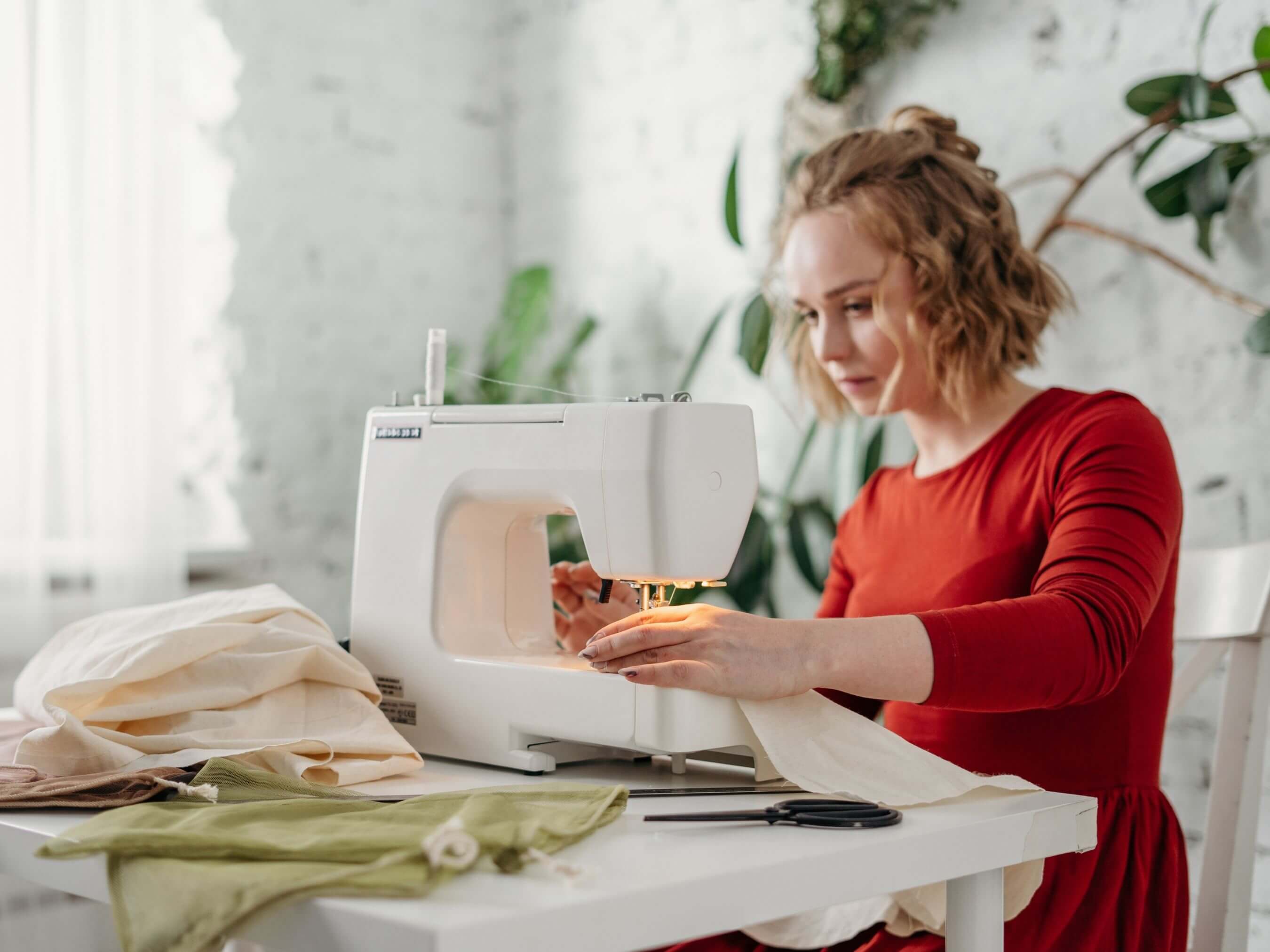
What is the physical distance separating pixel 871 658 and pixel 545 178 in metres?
2.55

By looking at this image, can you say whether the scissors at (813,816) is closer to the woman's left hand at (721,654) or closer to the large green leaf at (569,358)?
the woman's left hand at (721,654)

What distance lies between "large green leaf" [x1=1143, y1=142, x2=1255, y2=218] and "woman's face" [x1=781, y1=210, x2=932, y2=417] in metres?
0.60

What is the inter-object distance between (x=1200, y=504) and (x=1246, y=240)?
16.8 inches

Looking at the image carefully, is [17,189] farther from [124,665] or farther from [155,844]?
[155,844]

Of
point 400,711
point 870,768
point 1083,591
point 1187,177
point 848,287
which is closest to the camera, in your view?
point 870,768

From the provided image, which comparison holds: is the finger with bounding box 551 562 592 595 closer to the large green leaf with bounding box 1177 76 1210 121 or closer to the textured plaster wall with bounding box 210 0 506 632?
the large green leaf with bounding box 1177 76 1210 121

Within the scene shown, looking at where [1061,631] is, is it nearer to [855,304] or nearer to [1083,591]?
[1083,591]

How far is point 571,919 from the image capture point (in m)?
0.71

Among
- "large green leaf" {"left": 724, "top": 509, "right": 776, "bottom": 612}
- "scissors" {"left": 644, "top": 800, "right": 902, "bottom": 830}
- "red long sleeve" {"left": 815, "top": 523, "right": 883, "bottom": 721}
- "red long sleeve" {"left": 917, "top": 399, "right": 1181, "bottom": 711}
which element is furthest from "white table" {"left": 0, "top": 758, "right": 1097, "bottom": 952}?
"large green leaf" {"left": 724, "top": 509, "right": 776, "bottom": 612}

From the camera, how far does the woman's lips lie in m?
1.62

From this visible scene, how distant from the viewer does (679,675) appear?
106cm

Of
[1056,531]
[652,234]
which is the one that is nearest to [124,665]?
[1056,531]

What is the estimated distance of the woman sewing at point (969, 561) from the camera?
3.60ft

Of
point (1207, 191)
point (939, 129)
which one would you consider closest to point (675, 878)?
point (939, 129)
